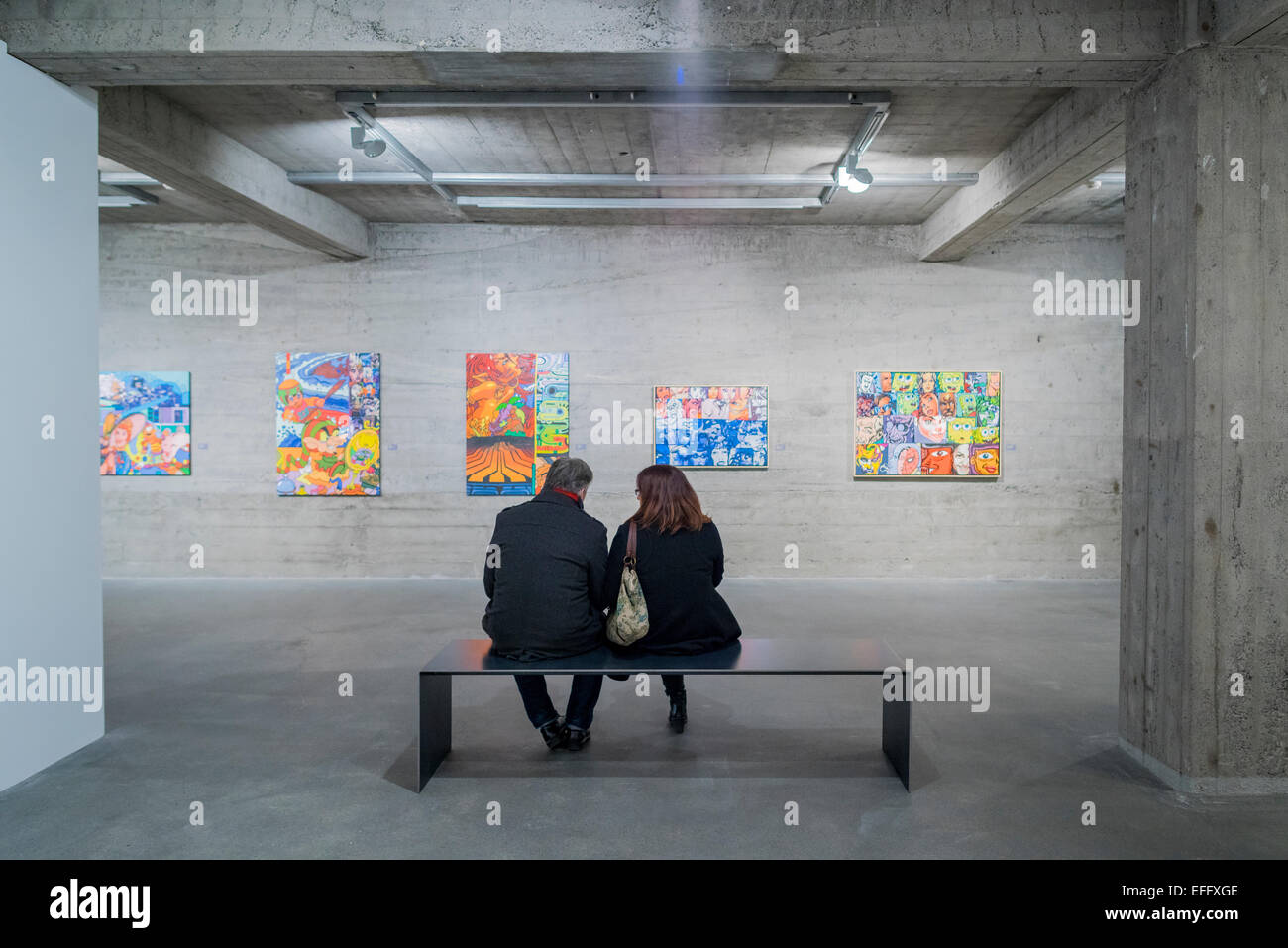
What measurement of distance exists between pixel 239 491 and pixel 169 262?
268 centimetres

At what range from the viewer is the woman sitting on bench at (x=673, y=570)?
3.88 metres

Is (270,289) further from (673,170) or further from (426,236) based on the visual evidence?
(673,170)

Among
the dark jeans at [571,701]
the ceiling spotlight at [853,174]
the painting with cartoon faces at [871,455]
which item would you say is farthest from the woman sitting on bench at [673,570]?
the painting with cartoon faces at [871,455]

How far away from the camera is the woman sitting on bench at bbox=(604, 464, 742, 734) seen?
3.88 metres

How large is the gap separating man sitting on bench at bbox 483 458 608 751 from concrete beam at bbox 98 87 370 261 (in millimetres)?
3844

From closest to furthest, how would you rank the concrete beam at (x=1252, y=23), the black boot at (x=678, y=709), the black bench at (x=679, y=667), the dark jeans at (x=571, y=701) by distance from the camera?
1. the concrete beam at (x=1252, y=23)
2. the black bench at (x=679, y=667)
3. the dark jeans at (x=571, y=701)
4. the black boot at (x=678, y=709)

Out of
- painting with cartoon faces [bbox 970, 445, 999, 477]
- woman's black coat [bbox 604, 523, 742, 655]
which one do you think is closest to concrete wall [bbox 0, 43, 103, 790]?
woman's black coat [bbox 604, 523, 742, 655]

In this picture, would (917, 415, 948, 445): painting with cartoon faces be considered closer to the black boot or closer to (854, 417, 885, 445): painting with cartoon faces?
(854, 417, 885, 445): painting with cartoon faces

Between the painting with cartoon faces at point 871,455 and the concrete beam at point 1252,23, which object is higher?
the concrete beam at point 1252,23

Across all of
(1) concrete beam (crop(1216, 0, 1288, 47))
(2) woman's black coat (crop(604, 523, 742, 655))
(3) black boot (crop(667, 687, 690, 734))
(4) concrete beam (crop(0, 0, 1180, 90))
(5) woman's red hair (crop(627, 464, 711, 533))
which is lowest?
Result: (3) black boot (crop(667, 687, 690, 734))

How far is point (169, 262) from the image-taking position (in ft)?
30.5

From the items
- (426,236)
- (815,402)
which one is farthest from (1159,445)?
(426,236)

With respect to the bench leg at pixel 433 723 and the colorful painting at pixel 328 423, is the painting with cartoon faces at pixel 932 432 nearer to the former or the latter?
the colorful painting at pixel 328 423

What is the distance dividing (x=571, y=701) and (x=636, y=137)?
4386 mm
